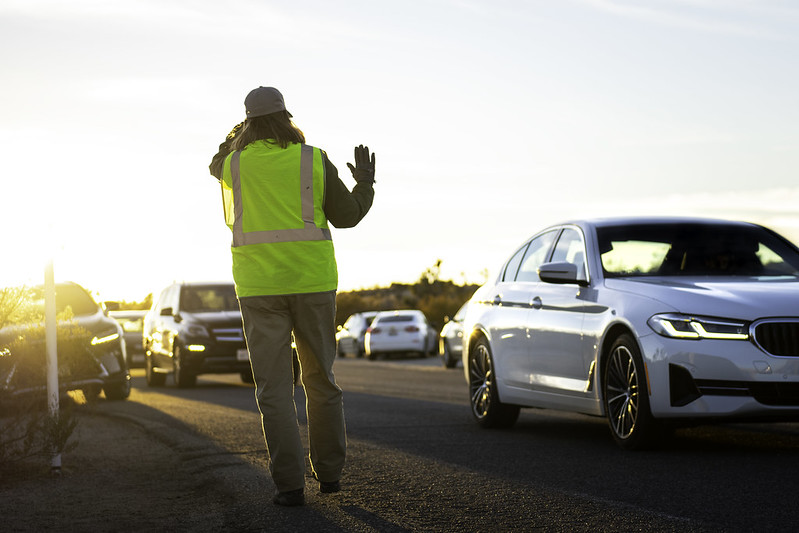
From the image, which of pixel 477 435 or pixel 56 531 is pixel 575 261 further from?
pixel 56 531

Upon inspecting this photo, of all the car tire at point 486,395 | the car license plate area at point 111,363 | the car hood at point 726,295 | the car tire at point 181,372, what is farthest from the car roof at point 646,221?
the car tire at point 181,372

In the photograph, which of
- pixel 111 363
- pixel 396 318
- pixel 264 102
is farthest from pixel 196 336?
pixel 396 318

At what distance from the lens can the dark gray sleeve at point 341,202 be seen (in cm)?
626

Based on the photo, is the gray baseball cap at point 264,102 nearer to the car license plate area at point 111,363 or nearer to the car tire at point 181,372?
the car license plate area at point 111,363

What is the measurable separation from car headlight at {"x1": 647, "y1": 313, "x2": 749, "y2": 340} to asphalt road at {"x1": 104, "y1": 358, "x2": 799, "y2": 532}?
78 centimetres

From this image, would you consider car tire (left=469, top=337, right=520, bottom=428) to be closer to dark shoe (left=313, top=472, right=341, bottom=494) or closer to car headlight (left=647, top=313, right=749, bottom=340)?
car headlight (left=647, top=313, right=749, bottom=340)

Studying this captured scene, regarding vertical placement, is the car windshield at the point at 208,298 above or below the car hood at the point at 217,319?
above

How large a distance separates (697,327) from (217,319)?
40.7 ft

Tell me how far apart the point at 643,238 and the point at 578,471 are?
103 inches

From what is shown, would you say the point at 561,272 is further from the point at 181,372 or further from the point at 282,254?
the point at 181,372

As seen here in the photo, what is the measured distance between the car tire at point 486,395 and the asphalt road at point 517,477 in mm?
157

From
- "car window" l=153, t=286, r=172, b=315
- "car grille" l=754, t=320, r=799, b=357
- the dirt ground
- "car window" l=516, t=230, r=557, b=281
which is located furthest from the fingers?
"car window" l=153, t=286, r=172, b=315

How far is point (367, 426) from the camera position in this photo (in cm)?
1059

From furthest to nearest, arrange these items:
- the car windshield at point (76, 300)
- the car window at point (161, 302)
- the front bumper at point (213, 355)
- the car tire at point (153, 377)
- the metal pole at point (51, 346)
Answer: the car window at point (161, 302), the car tire at point (153, 377), the front bumper at point (213, 355), the car windshield at point (76, 300), the metal pole at point (51, 346)
